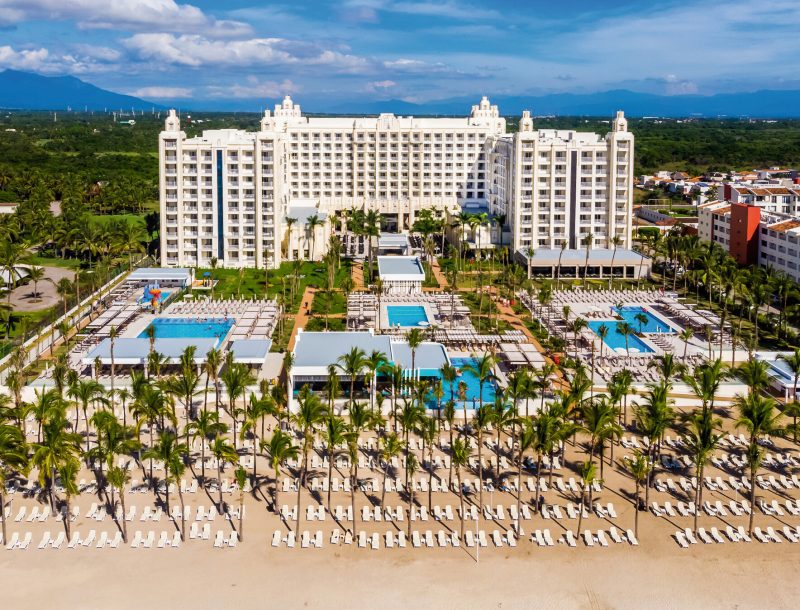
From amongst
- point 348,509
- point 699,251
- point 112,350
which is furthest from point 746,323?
point 112,350

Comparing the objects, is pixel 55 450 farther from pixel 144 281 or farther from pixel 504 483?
pixel 144 281

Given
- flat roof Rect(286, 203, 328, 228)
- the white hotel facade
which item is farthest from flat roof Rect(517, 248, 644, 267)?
flat roof Rect(286, 203, 328, 228)

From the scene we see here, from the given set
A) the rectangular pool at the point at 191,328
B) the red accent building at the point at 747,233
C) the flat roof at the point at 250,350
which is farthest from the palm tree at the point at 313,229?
the red accent building at the point at 747,233

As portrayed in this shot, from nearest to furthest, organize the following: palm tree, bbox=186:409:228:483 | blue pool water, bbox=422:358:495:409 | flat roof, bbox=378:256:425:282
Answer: palm tree, bbox=186:409:228:483 → blue pool water, bbox=422:358:495:409 → flat roof, bbox=378:256:425:282

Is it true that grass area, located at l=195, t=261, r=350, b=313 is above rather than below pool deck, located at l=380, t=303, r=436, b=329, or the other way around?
above

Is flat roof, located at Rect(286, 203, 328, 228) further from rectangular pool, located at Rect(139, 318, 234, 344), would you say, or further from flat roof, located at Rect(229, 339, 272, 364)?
flat roof, located at Rect(229, 339, 272, 364)

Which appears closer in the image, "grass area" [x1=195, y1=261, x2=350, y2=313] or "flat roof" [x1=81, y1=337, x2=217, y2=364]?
"flat roof" [x1=81, y1=337, x2=217, y2=364]

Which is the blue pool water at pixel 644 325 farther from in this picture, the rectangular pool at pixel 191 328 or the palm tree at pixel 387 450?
the rectangular pool at pixel 191 328
